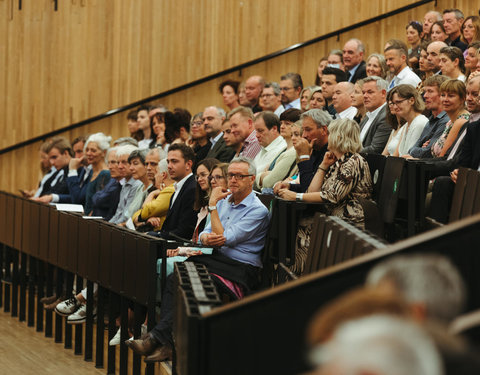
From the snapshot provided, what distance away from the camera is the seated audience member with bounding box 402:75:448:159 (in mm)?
3412

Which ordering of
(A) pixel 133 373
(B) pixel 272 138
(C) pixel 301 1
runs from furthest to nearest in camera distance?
(C) pixel 301 1
(B) pixel 272 138
(A) pixel 133 373

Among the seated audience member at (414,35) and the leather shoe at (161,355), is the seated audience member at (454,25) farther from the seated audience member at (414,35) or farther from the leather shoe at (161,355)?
the leather shoe at (161,355)

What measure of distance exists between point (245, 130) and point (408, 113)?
0.83 m

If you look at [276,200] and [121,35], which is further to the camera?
[121,35]

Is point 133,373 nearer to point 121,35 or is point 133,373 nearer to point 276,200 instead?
point 276,200

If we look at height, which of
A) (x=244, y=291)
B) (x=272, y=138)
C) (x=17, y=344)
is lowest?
(x=17, y=344)

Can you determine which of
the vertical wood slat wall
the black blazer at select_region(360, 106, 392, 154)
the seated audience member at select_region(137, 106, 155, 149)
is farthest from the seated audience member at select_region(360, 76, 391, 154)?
the vertical wood slat wall

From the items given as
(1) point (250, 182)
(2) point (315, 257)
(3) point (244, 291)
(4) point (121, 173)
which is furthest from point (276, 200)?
(4) point (121, 173)

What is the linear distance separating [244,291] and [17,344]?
1.47 m

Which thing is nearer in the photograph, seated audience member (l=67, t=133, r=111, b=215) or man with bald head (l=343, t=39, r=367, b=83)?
seated audience member (l=67, t=133, r=111, b=215)

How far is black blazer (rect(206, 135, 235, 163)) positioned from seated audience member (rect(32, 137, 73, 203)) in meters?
1.15

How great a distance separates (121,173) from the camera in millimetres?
4336

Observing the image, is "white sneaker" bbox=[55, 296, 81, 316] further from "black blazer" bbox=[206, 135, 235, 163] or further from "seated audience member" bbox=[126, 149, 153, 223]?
"black blazer" bbox=[206, 135, 235, 163]

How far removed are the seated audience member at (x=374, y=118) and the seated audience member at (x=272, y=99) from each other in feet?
2.81
